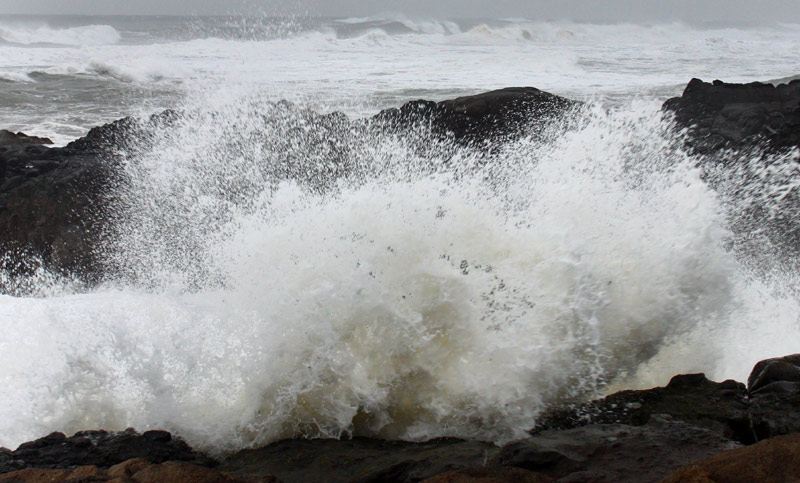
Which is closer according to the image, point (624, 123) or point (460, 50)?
point (624, 123)

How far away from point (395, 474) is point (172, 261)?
350cm

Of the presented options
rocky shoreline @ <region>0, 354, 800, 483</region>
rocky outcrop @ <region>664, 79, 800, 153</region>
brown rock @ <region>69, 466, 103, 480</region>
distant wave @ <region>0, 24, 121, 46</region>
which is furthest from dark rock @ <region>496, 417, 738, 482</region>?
distant wave @ <region>0, 24, 121, 46</region>

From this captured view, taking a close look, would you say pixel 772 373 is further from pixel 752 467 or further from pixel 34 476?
pixel 34 476

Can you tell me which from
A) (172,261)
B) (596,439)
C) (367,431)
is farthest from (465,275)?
(172,261)

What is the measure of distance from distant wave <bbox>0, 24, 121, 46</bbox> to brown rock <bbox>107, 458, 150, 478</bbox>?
40.2 metres

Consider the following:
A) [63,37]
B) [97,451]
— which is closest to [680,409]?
[97,451]

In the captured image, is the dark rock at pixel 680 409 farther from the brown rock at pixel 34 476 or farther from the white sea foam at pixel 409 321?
the brown rock at pixel 34 476

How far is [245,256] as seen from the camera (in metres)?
3.80

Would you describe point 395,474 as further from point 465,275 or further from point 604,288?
point 604,288

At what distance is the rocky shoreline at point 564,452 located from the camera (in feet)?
6.49

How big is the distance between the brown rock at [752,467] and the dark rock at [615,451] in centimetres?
29

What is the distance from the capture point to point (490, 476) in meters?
1.96

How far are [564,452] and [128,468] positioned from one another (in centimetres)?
158

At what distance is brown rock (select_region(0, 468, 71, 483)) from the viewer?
2111 mm
